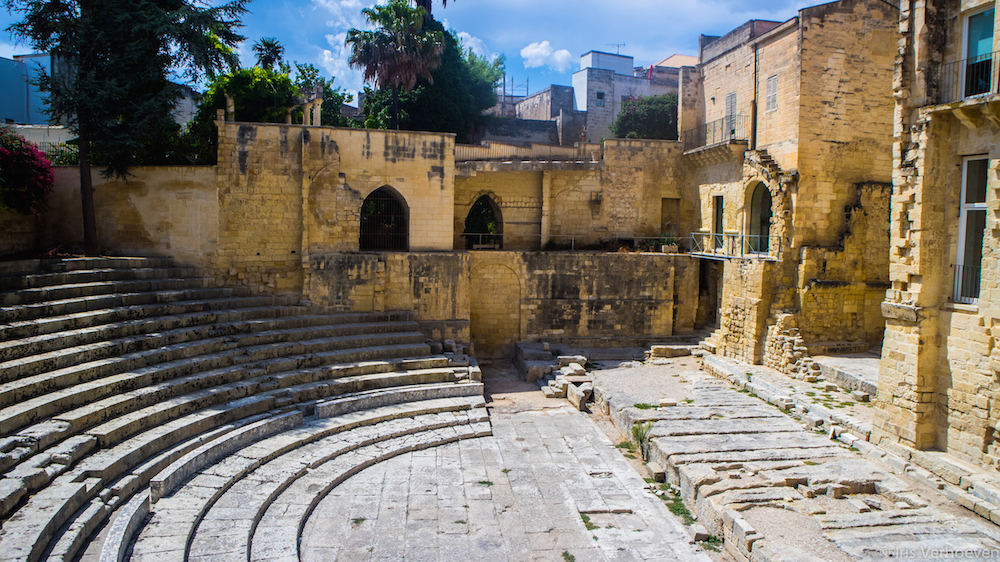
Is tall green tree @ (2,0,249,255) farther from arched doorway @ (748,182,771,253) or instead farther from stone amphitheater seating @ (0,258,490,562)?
arched doorway @ (748,182,771,253)

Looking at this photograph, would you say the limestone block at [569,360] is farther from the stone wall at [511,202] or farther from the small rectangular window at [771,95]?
the small rectangular window at [771,95]

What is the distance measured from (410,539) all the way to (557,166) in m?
14.4

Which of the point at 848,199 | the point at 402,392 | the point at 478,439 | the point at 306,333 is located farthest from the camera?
the point at 848,199

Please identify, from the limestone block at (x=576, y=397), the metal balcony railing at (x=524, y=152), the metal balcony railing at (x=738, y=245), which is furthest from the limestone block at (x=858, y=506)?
the metal balcony railing at (x=524, y=152)

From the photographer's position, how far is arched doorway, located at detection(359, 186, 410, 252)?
1733 cm

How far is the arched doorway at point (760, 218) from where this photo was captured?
18297 mm

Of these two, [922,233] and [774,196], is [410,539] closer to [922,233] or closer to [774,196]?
[922,233]

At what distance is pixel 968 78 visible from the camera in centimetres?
942

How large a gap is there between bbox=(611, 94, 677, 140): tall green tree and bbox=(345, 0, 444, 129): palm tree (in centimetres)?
1237

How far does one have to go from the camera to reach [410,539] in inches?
313

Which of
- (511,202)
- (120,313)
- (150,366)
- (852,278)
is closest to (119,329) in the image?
(120,313)

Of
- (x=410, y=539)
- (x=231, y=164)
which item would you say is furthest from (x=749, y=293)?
(x=231, y=164)

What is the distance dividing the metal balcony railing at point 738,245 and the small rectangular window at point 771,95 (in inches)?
143

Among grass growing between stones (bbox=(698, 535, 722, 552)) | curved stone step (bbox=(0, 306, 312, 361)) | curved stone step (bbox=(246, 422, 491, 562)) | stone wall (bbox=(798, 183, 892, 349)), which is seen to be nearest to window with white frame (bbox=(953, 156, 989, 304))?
grass growing between stones (bbox=(698, 535, 722, 552))
